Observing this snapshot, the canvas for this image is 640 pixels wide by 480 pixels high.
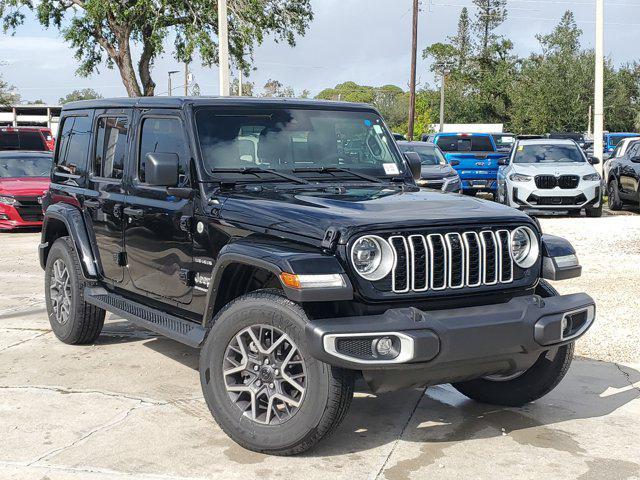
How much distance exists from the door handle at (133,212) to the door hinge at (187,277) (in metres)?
0.68

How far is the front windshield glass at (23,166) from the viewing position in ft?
56.9

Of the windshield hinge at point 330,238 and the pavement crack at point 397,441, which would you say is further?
the pavement crack at point 397,441

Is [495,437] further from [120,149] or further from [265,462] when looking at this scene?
[120,149]

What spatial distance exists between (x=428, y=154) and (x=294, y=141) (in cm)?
1418

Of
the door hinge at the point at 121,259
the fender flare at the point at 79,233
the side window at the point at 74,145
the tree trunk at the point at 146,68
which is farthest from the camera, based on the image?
the tree trunk at the point at 146,68

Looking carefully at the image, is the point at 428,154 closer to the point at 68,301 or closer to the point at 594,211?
the point at 594,211

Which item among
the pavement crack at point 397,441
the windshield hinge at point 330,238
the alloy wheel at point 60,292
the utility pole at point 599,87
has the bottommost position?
the pavement crack at point 397,441

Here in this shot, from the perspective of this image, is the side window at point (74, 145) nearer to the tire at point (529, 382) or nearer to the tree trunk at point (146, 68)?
the tire at point (529, 382)

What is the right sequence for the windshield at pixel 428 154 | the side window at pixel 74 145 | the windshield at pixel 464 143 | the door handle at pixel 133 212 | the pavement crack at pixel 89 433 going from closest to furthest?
the pavement crack at pixel 89 433 < the door handle at pixel 133 212 < the side window at pixel 74 145 < the windshield at pixel 428 154 < the windshield at pixel 464 143

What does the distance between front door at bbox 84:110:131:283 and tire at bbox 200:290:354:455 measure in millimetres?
1832

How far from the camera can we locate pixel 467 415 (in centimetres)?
558

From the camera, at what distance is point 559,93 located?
63781 mm

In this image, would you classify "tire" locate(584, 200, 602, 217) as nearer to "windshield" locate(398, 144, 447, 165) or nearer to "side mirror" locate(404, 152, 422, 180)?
"windshield" locate(398, 144, 447, 165)

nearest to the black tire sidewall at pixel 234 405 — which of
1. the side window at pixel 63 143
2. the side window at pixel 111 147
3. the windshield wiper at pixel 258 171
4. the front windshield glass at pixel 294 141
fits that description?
the windshield wiper at pixel 258 171
